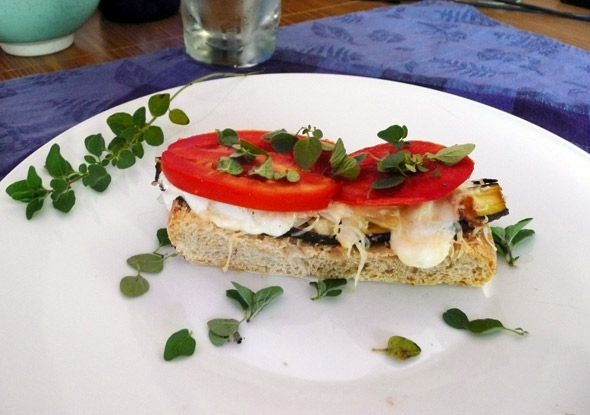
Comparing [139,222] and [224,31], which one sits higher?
[224,31]

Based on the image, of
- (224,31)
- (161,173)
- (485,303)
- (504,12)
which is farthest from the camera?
(504,12)

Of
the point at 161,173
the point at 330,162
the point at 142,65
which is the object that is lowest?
the point at 142,65

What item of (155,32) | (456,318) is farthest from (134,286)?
(155,32)

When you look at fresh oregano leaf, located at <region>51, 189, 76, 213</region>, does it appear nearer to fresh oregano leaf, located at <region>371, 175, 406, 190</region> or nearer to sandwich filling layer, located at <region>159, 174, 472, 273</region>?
sandwich filling layer, located at <region>159, 174, 472, 273</region>

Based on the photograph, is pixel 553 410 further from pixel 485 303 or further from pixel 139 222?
pixel 139 222

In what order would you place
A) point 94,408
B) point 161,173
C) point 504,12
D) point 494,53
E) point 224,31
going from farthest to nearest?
point 504,12 → point 494,53 → point 224,31 → point 161,173 → point 94,408

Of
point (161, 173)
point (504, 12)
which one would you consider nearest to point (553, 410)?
point (161, 173)
